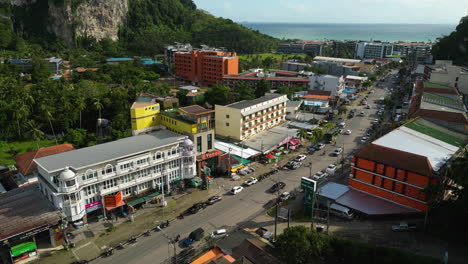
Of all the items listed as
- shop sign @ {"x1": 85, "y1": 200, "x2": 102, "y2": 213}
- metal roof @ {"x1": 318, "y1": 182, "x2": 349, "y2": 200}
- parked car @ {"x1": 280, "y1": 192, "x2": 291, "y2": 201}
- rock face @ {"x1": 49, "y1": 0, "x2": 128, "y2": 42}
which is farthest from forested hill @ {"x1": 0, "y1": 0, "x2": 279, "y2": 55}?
metal roof @ {"x1": 318, "y1": 182, "x2": 349, "y2": 200}

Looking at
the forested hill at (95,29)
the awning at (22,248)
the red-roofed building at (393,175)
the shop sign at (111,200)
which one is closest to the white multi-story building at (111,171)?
the shop sign at (111,200)

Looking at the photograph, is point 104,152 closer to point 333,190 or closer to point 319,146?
point 333,190

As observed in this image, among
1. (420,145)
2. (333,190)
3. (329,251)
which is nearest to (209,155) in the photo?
(333,190)

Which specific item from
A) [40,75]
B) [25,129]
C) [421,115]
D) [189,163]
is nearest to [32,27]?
[40,75]

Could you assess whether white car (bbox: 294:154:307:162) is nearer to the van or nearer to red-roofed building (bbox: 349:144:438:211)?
red-roofed building (bbox: 349:144:438:211)

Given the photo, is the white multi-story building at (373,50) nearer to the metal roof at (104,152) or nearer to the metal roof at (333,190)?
the metal roof at (333,190)

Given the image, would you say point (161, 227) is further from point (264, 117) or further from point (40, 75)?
point (40, 75)
